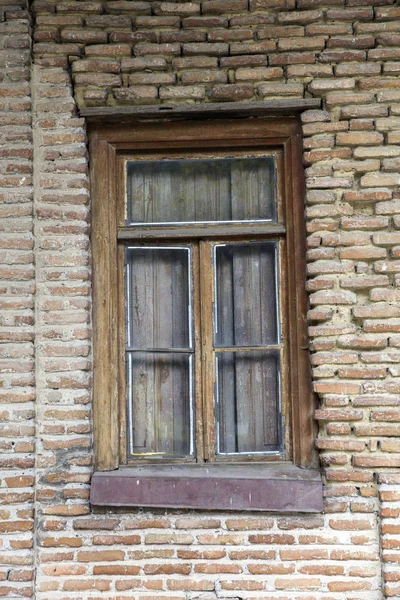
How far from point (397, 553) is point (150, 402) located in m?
1.52

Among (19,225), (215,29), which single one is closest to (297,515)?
(19,225)

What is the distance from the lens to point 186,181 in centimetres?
360

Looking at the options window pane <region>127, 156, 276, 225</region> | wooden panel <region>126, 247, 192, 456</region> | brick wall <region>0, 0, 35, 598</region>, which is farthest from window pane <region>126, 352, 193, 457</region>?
window pane <region>127, 156, 276, 225</region>

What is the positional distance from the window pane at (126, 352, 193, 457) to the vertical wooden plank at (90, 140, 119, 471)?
0.12 meters

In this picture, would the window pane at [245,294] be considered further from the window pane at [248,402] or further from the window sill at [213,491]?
the window sill at [213,491]

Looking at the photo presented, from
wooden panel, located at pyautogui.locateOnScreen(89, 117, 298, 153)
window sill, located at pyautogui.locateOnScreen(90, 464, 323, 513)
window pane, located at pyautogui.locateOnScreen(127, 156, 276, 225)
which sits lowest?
window sill, located at pyautogui.locateOnScreen(90, 464, 323, 513)

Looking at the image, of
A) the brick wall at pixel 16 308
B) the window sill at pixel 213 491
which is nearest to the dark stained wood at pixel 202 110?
the brick wall at pixel 16 308

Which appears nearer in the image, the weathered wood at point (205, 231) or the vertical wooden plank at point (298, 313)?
the vertical wooden plank at point (298, 313)

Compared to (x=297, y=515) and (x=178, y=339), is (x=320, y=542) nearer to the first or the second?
(x=297, y=515)

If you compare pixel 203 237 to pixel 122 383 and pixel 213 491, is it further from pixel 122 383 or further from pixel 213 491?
pixel 213 491

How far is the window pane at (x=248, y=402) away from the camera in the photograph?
3.47m

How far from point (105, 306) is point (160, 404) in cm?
64

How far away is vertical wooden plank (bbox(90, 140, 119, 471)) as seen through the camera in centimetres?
340

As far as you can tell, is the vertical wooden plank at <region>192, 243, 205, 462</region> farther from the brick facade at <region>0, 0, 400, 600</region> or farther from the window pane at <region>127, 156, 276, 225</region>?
the brick facade at <region>0, 0, 400, 600</region>
